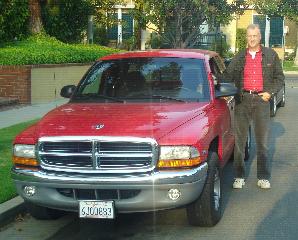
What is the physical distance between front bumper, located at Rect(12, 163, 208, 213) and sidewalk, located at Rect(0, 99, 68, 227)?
86cm

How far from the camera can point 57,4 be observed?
2158 cm

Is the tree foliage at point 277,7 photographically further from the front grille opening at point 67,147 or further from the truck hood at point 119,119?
the front grille opening at point 67,147

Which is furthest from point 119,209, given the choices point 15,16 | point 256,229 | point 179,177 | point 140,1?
point 140,1

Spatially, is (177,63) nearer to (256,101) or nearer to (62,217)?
(256,101)

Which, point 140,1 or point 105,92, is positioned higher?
point 140,1

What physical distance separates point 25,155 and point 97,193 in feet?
2.68

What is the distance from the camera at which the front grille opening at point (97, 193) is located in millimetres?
5156

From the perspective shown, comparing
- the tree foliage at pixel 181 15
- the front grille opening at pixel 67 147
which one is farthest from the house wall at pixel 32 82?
the front grille opening at pixel 67 147

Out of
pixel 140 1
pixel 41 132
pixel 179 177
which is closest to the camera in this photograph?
pixel 179 177

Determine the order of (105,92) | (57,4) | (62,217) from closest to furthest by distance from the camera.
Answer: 1. (62,217)
2. (105,92)
3. (57,4)

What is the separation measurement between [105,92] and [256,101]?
6.02ft

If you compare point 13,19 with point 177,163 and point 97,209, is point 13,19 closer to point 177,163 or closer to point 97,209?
point 97,209

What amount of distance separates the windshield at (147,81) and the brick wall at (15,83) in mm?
8904

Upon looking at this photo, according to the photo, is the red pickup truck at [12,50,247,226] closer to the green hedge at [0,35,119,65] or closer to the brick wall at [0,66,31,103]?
the brick wall at [0,66,31,103]
